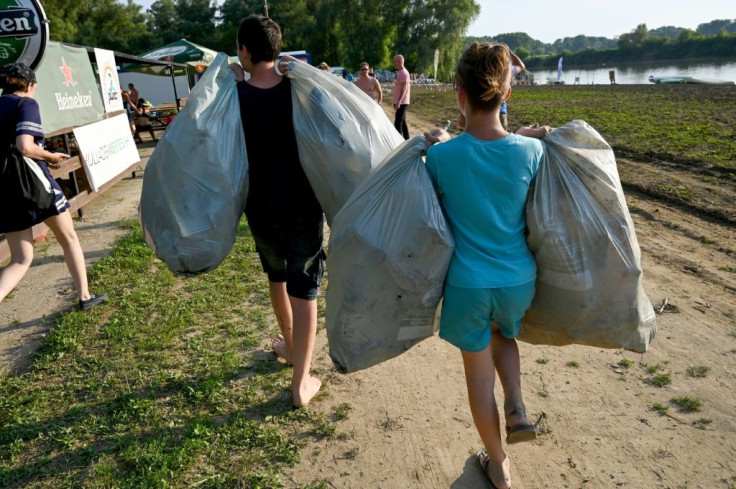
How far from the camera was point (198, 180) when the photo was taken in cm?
229

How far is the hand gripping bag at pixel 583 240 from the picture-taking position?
192cm

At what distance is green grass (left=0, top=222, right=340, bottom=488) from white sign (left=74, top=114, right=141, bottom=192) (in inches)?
141

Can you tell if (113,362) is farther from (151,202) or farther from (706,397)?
(706,397)

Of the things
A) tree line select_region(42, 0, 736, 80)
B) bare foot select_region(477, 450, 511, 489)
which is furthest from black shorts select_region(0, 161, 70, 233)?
tree line select_region(42, 0, 736, 80)

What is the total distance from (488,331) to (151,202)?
5.01 feet

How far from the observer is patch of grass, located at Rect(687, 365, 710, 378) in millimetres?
2875

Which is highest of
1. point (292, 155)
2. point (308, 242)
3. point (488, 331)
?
point (292, 155)

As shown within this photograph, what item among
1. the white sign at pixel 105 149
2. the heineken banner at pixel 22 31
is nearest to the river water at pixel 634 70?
the white sign at pixel 105 149

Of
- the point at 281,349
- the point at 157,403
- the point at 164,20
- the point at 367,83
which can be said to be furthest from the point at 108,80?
the point at 164,20

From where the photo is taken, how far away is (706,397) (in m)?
2.68

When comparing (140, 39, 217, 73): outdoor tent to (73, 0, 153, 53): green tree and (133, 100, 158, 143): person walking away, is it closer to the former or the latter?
(133, 100, 158, 143): person walking away

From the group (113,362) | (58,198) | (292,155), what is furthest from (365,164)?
(58,198)

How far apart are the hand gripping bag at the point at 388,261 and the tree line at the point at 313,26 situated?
131 ft

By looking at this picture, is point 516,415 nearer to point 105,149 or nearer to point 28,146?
point 28,146
